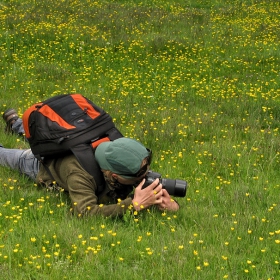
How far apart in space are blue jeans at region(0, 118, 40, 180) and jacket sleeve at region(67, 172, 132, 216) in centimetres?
116

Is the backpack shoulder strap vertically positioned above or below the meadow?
above

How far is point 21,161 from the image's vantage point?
610 centimetres

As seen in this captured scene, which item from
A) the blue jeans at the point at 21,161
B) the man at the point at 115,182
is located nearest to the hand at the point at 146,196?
the man at the point at 115,182

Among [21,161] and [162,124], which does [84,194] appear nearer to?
[21,161]

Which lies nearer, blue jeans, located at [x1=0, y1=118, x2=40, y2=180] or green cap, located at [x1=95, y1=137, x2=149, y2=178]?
green cap, located at [x1=95, y1=137, x2=149, y2=178]

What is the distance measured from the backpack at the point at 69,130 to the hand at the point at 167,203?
62 cm

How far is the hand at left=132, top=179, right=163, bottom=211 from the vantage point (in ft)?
15.7

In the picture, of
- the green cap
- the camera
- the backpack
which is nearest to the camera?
the green cap

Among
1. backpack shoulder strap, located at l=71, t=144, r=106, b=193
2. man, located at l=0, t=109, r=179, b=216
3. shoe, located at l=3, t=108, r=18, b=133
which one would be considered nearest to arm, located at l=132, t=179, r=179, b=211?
man, located at l=0, t=109, r=179, b=216

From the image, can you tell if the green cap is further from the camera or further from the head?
the camera

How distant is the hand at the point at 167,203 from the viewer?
16.2 ft

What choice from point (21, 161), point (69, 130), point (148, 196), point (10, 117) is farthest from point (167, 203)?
point (10, 117)

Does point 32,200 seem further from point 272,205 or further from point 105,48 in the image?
point 105,48

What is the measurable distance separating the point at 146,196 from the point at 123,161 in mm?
399
